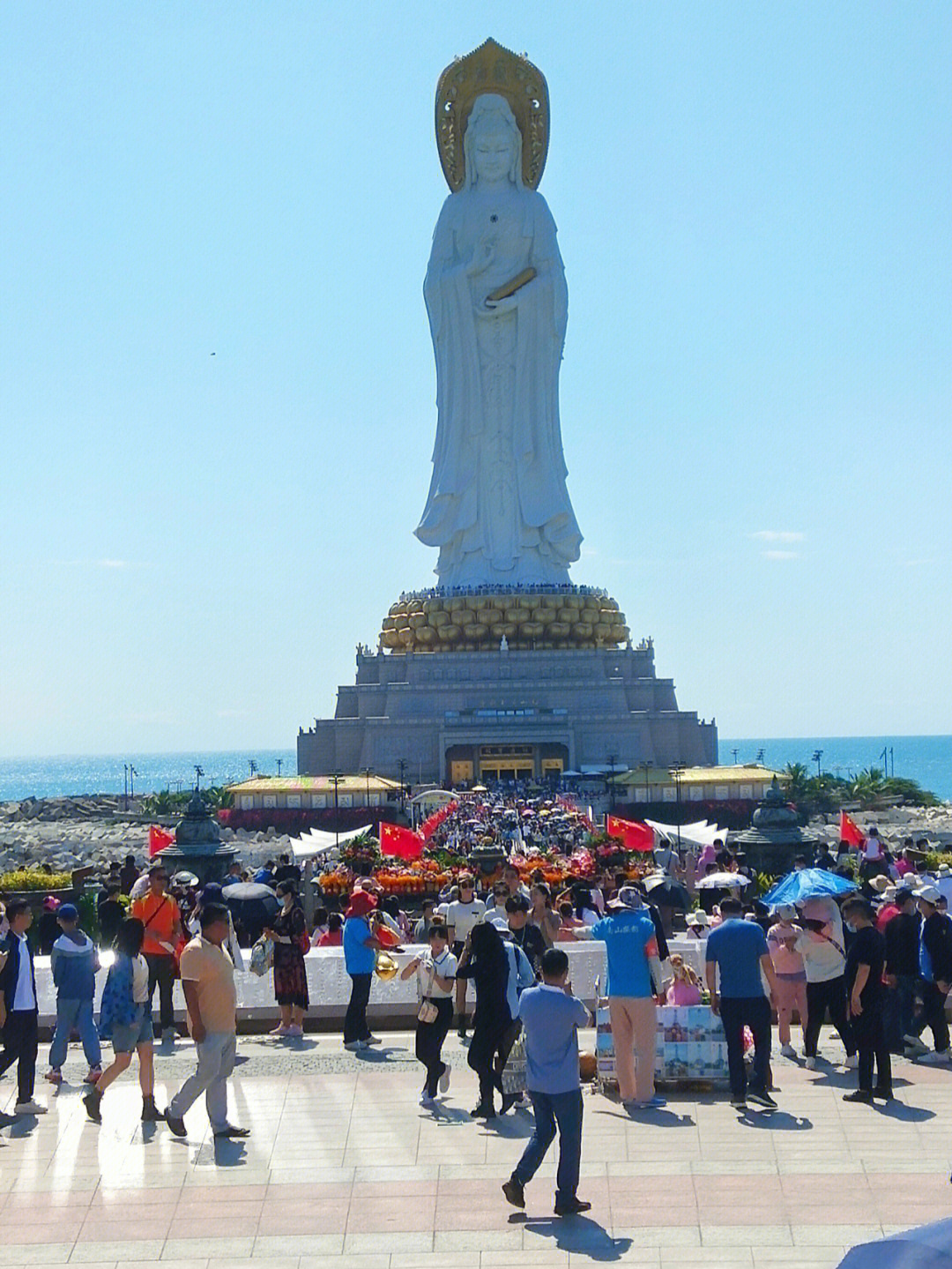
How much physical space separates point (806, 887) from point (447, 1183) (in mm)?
3682

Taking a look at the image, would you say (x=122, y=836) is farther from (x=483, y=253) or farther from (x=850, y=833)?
(x=850, y=833)

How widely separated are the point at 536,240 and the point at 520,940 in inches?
1387

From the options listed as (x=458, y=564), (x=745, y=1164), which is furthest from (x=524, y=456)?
(x=745, y=1164)

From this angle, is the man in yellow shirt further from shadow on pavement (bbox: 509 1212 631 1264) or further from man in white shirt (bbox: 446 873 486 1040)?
man in white shirt (bbox: 446 873 486 1040)

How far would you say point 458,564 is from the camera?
44.9 metres

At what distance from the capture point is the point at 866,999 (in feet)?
29.2

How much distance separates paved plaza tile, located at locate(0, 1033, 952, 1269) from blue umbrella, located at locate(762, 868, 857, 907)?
1.21 m

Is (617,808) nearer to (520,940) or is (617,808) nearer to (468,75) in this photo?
(468,75)

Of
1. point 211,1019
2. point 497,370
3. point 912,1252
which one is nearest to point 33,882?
point 211,1019

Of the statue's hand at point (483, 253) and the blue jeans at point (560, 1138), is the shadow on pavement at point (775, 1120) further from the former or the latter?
the statue's hand at point (483, 253)

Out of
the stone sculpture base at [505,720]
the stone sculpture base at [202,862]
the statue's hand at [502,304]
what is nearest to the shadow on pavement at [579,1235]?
the stone sculpture base at [202,862]

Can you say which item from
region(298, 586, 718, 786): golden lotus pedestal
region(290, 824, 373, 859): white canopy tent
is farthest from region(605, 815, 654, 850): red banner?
region(298, 586, 718, 786): golden lotus pedestal

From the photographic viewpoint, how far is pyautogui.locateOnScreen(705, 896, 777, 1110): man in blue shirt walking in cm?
881

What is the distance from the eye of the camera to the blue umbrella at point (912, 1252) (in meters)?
3.01
